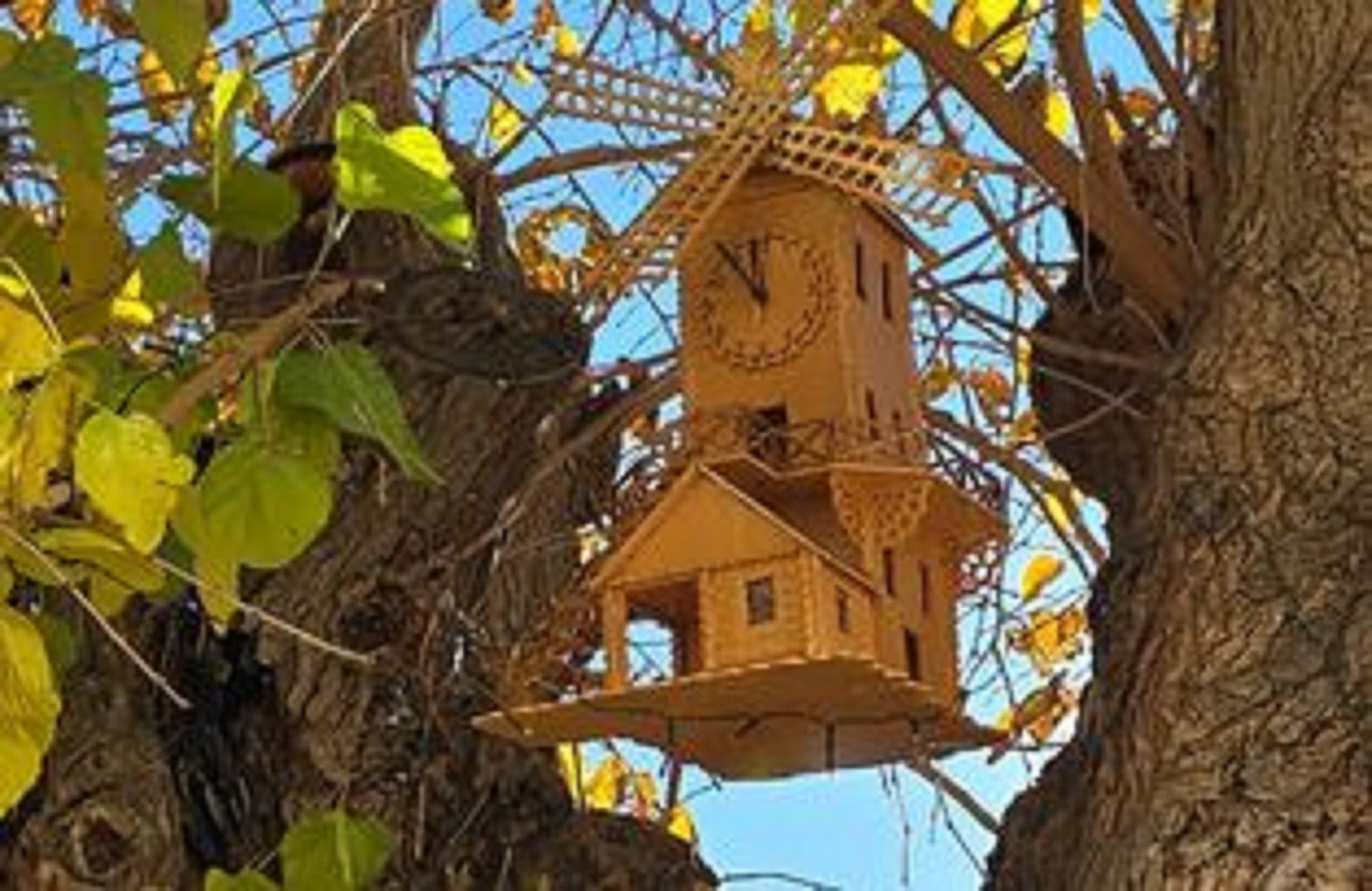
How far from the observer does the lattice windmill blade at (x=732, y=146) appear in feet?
6.74

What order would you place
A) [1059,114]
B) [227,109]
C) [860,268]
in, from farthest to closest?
[1059,114]
[860,268]
[227,109]

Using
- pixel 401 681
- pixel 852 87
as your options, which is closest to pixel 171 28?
pixel 401 681

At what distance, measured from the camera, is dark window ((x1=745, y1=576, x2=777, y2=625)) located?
184 centimetres

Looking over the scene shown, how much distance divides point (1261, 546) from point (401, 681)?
0.90 meters

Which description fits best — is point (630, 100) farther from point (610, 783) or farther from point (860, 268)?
point (610, 783)

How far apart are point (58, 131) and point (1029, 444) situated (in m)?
1.17

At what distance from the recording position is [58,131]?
175 cm

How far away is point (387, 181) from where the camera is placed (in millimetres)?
1756

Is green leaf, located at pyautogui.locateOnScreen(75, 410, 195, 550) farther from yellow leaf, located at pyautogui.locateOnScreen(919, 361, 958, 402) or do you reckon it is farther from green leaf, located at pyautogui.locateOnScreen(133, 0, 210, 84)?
yellow leaf, located at pyautogui.locateOnScreen(919, 361, 958, 402)

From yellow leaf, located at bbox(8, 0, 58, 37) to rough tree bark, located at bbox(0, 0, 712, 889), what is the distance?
1.95ft

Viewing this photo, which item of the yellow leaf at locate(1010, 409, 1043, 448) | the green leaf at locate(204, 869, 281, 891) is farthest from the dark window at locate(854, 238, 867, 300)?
the yellow leaf at locate(1010, 409, 1043, 448)

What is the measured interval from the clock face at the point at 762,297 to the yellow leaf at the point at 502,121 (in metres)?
0.84

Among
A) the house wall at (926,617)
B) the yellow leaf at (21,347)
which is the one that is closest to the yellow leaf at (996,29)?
the house wall at (926,617)

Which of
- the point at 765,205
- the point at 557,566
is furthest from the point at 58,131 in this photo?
the point at 557,566
